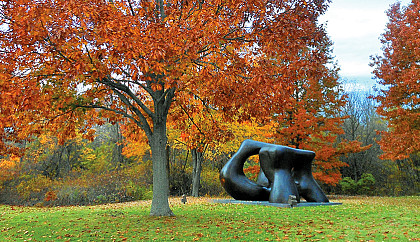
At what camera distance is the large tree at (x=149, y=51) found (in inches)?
287

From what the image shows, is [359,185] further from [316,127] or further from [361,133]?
[316,127]

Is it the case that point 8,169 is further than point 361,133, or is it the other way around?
point 361,133

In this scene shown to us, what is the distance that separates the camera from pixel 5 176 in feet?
68.3

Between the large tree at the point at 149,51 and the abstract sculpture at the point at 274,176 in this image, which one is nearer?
the large tree at the point at 149,51

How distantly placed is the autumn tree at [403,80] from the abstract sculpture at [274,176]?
12.3 feet

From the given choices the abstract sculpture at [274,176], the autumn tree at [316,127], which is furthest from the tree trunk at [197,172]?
the abstract sculpture at [274,176]

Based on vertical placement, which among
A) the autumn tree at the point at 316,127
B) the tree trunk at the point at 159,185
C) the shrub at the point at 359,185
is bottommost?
the shrub at the point at 359,185

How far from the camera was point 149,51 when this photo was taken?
7.37 metres

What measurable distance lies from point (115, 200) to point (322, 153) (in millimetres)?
12162

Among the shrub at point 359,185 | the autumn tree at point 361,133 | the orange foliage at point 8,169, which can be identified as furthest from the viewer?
the autumn tree at point 361,133

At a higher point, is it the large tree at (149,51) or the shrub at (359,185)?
the large tree at (149,51)

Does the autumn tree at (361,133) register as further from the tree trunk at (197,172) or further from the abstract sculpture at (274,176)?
the abstract sculpture at (274,176)

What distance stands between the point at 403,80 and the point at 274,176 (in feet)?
24.0

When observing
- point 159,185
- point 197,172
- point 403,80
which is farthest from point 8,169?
point 403,80
